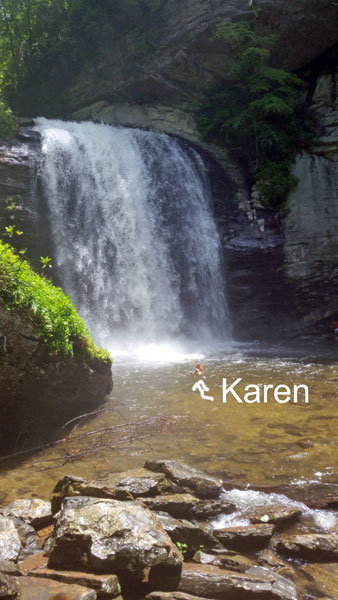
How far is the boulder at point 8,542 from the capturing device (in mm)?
3029

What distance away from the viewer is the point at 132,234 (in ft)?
53.2

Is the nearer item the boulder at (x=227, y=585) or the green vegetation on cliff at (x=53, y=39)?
the boulder at (x=227, y=585)

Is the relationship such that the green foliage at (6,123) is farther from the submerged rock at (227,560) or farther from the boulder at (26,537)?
the submerged rock at (227,560)

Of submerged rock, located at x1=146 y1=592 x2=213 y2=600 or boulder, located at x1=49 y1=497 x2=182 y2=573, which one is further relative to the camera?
boulder, located at x1=49 y1=497 x2=182 y2=573

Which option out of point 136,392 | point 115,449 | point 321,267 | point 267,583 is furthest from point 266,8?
point 267,583

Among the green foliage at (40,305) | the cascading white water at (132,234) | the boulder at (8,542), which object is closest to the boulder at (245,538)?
the boulder at (8,542)

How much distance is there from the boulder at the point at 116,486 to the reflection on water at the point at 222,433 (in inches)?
20.4

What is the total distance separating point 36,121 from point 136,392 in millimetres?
13860

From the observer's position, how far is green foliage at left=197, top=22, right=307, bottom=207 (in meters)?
17.5

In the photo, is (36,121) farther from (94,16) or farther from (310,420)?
(310,420)

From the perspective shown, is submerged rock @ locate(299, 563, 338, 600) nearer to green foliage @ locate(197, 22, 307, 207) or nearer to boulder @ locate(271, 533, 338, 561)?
boulder @ locate(271, 533, 338, 561)

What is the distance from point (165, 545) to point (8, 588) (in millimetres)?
1065

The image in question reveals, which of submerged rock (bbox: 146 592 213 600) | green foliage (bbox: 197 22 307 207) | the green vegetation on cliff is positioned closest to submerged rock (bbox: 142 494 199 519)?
submerged rock (bbox: 146 592 213 600)

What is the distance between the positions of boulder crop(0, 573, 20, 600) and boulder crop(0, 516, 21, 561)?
0.49 m
